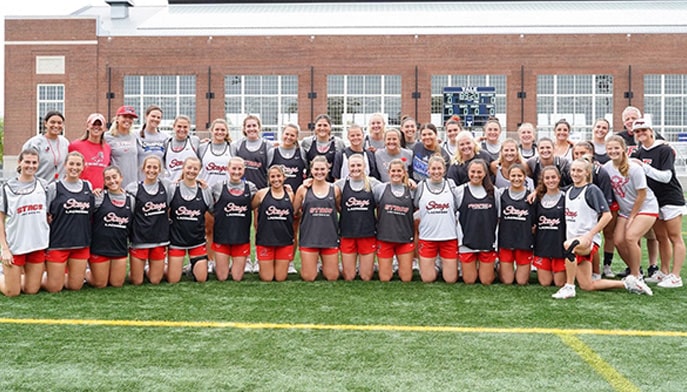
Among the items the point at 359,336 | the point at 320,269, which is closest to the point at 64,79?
the point at 320,269

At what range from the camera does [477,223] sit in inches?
262

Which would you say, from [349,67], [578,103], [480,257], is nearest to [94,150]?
[480,257]

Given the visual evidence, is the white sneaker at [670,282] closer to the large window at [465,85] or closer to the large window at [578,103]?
the large window at [465,85]

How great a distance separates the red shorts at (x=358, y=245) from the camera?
22.8 feet

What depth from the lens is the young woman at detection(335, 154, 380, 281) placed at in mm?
6873

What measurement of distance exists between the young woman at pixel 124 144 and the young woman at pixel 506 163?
4172 millimetres

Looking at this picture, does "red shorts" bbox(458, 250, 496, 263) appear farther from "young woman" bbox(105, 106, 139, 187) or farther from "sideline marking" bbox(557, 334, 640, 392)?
"young woman" bbox(105, 106, 139, 187)

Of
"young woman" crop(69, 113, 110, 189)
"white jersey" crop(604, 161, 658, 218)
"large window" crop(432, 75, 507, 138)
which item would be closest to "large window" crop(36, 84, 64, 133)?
"large window" crop(432, 75, 507, 138)

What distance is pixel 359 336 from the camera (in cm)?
460

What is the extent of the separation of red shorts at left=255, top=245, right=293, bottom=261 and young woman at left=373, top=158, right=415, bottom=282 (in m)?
1.03

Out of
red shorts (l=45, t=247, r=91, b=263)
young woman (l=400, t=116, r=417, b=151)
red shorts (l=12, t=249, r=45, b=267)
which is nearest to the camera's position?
red shorts (l=12, t=249, r=45, b=267)

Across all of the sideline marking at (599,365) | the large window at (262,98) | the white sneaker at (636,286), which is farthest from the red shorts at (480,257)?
the large window at (262,98)

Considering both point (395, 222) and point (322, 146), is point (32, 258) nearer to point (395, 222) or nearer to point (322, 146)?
point (322, 146)

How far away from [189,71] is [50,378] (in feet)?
106
